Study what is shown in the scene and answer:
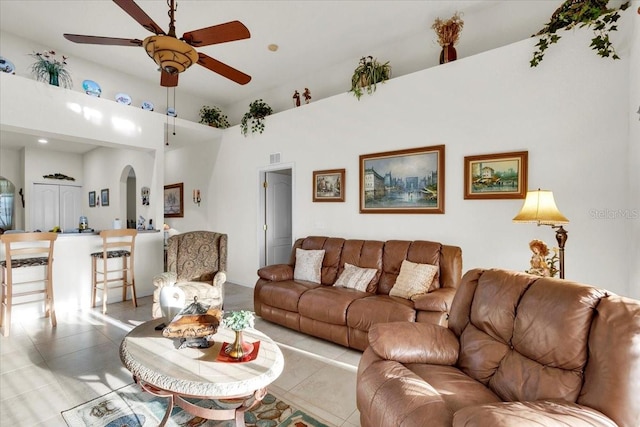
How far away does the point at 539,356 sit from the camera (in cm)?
144

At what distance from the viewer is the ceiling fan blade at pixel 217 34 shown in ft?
7.07

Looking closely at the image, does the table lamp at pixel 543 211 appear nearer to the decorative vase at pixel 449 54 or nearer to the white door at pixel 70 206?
the decorative vase at pixel 449 54

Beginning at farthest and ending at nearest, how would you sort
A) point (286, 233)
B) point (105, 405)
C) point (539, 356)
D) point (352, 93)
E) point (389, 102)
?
point (286, 233), point (352, 93), point (389, 102), point (105, 405), point (539, 356)

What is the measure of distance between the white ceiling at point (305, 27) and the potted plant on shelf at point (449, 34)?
7.6 inches

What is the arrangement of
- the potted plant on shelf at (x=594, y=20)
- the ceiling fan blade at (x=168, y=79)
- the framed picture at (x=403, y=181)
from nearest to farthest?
the potted plant on shelf at (x=594, y=20)
the ceiling fan blade at (x=168, y=79)
the framed picture at (x=403, y=181)

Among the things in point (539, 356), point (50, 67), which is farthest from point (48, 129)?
point (539, 356)

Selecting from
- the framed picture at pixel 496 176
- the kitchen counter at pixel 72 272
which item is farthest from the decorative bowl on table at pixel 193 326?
the kitchen counter at pixel 72 272

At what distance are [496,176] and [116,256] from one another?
16.2 ft

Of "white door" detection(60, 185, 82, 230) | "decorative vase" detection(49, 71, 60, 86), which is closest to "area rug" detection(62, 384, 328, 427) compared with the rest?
"decorative vase" detection(49, 71, 60, 86)

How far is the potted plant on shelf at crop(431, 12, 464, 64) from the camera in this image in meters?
3.39

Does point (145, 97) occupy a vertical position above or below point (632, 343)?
above

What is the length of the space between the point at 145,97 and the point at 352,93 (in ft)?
12.4

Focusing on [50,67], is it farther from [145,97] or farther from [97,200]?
[97,200]

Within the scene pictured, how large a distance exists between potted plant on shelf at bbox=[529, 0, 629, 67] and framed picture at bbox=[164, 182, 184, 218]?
22.2ft
